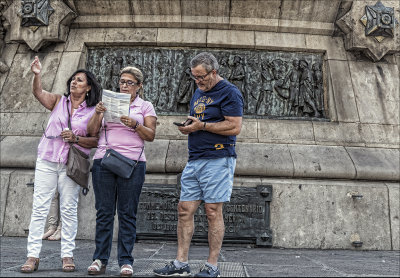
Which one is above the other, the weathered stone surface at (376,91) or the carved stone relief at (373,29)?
the carved stone relief at (373,29)

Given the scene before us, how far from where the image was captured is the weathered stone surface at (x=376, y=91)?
7.78 metres

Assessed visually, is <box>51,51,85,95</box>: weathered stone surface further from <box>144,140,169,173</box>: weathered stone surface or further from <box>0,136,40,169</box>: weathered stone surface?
<box>144,140,169,173</box>: weathered stone surface

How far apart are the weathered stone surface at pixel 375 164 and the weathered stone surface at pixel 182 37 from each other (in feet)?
10.4

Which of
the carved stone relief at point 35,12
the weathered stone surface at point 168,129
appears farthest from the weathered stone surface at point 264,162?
the carved stone relief at point 35,12

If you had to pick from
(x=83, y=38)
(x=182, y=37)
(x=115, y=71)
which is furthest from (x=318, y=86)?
(x=83, y=38)

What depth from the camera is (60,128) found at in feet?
14.2

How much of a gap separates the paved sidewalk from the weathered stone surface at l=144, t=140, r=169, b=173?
3.66 ft

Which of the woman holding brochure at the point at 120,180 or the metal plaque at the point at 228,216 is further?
the metal plaque at the point at 228,216

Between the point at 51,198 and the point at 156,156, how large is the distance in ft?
9.75

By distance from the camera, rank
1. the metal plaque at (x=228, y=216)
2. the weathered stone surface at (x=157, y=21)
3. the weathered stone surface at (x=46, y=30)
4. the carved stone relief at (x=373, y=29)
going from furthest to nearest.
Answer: the weathered stone surface at (x=157, y=21) < the weathered stone surface at (x=46, y=30) < the carved stone relief at (x=373, y=29) < the metal plaque at (x=228, y=216)

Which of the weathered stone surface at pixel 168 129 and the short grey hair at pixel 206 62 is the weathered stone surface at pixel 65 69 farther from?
the short grey hair at pixel 206 62

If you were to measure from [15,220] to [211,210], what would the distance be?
4208mm

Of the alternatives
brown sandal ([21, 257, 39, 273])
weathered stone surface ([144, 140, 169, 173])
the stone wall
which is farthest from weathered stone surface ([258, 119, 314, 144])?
brown sandal ([21, 257, 39, 273])

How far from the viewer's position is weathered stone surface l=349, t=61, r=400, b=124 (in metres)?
7.78
